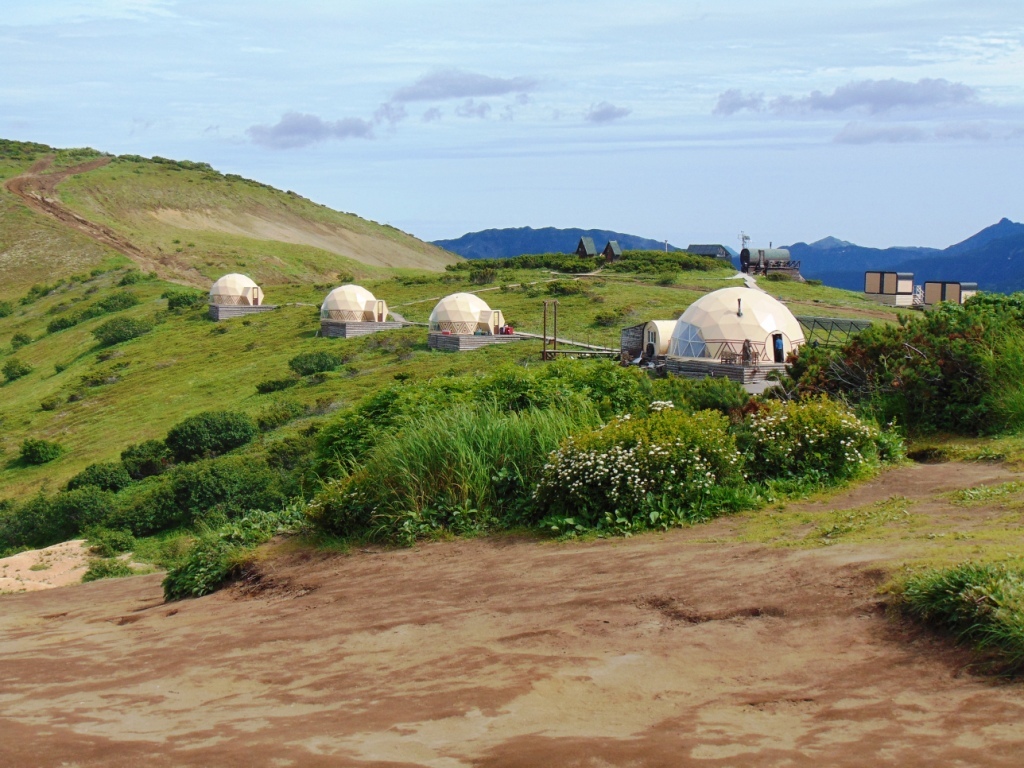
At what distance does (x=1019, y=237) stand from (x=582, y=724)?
96345 mm

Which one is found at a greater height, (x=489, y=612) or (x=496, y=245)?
(x=496, y=245)

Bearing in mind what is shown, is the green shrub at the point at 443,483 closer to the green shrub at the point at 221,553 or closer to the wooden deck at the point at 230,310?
the green shrub at the point at 221,553

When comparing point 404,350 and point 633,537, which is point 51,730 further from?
point 404,350

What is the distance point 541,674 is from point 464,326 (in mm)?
44741

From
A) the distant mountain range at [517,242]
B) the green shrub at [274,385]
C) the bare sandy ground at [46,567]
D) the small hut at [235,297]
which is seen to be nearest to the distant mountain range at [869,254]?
the distant mountain range at [517,242]

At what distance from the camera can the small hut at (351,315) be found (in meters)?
57.2

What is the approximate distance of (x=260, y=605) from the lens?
936 centimetres

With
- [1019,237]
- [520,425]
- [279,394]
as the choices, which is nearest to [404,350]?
[279,394]

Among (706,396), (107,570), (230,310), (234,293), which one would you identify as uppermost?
(234,293)

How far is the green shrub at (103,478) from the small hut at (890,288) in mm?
47649

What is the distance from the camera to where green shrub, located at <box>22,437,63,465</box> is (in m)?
38.8

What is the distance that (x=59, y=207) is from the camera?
9894 centimetres

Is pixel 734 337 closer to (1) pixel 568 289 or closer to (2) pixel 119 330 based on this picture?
(1) pixel 568 289

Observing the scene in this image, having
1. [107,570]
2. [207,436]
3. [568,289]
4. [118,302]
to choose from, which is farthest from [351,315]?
[107,570]
